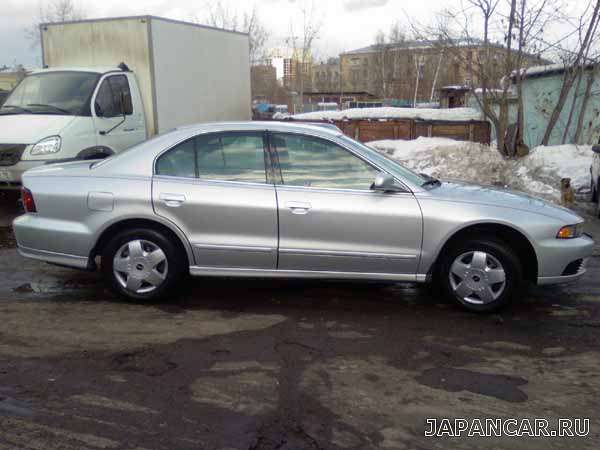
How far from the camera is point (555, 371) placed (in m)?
3.94

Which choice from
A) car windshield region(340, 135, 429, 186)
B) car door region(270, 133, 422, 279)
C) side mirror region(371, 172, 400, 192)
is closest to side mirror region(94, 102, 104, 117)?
car door region(270, 133, 422, 279)

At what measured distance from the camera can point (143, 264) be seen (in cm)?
505

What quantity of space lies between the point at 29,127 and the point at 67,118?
1.80ft

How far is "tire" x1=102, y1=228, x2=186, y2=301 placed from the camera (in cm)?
502

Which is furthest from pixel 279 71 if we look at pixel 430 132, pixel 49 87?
pixel 49 87

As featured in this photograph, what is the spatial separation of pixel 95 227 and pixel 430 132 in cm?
1251

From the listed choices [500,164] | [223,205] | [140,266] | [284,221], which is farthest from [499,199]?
[500,164]

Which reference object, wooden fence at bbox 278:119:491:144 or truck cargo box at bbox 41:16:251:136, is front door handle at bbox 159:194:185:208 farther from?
wooden fence at bbox 278:119:491:144

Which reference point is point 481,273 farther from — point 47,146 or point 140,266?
point 47,146

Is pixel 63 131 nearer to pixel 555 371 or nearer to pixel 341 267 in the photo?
pixel 341 267

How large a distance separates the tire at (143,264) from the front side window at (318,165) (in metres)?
1.19

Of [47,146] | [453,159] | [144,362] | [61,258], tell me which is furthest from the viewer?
[453,159]

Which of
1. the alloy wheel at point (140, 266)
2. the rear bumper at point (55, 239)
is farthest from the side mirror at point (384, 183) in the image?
the rear bumper at point (55, 239)

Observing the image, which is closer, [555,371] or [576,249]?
[555,371]
